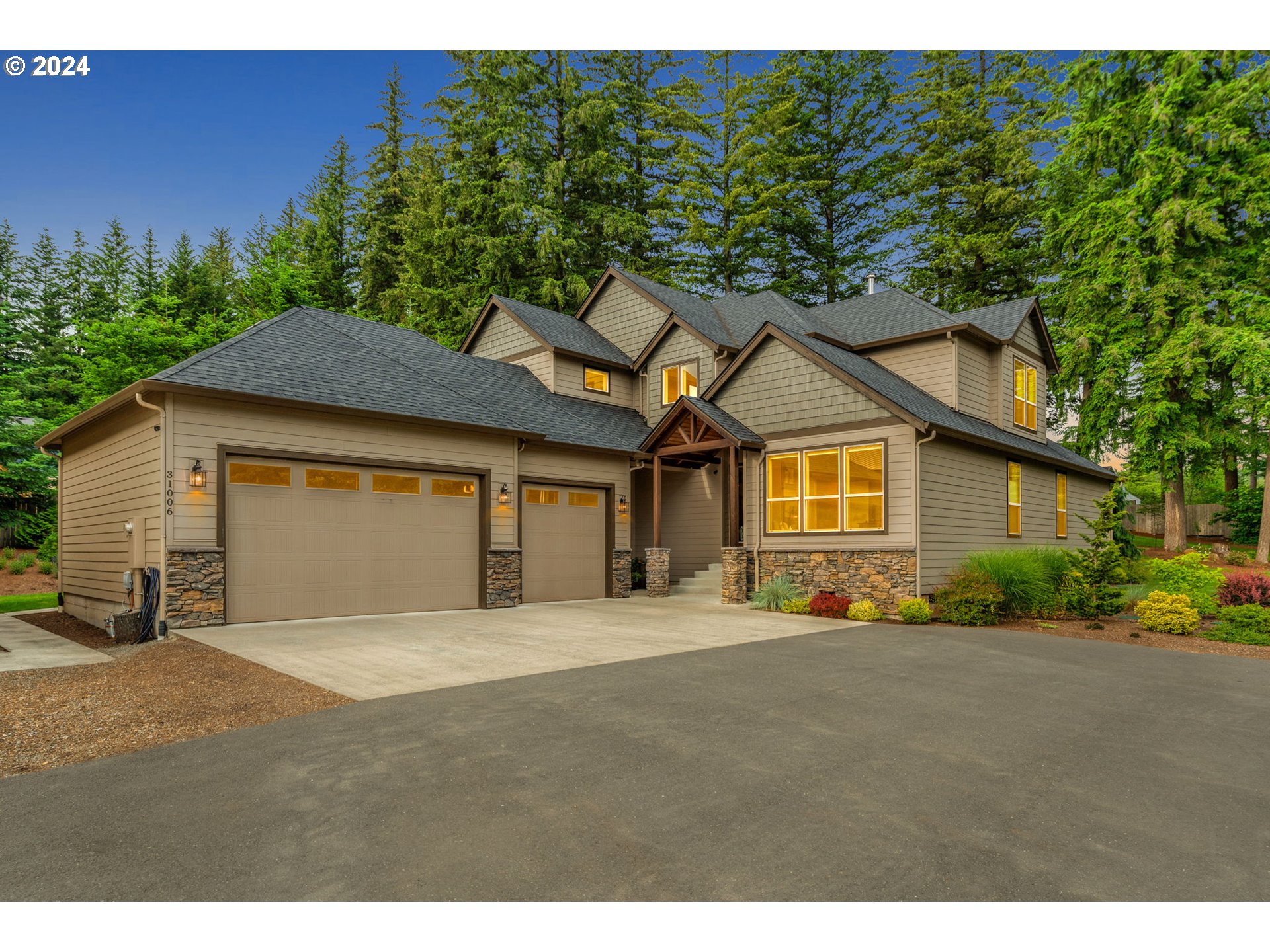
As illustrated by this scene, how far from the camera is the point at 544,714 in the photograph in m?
5.61

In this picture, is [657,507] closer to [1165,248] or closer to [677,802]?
[677,802]

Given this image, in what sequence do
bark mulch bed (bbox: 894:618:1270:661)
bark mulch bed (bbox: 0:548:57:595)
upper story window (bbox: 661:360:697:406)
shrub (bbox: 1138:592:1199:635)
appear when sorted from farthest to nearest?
1. bark mulch bed (bbox: 0:548:57:595)
2. upper story window (bbox: 661:360:697:406)
3. shrub (bbox: 1138:592:1199:635)
4. bark mulch bed (bbox: 894:618:1270:661)

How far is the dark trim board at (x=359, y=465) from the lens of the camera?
1038 cm

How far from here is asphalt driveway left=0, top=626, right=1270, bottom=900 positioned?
9.90ft

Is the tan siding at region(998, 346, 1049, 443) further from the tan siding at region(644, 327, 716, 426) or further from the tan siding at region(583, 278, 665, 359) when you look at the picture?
the tan siding at region(583, 278, 665, 359)

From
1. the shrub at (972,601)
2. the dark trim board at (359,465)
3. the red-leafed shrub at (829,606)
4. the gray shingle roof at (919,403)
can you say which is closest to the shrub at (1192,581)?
the shrub at (972,601)

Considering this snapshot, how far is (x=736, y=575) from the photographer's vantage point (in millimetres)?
14688

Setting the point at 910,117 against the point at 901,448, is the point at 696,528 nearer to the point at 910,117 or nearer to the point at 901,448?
the point at 901,448

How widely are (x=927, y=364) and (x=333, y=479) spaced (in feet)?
42.2

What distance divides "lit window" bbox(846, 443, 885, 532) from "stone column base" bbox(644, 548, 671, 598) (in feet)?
14.2

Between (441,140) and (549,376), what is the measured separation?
17566 mm

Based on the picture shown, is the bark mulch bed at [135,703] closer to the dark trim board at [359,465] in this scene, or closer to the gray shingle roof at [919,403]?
the dark trim board at [359,465]

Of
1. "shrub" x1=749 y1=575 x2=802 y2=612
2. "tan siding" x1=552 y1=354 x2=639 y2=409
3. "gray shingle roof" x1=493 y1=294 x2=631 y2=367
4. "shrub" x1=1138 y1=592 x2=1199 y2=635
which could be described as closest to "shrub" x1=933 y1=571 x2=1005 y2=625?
"shrub" x1=1138 y1=592 x2=1199 y2=635

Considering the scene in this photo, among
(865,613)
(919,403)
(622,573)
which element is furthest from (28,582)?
(919,403)
